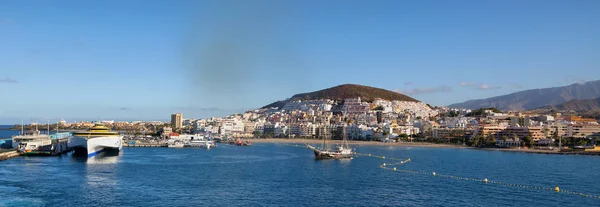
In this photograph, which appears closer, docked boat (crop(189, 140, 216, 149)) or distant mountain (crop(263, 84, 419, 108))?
docked boat (crop(189, 140, 216, 149))

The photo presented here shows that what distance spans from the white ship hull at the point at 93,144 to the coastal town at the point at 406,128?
803 inches

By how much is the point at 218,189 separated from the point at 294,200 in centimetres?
385

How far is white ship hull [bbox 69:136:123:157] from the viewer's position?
37.3 metres

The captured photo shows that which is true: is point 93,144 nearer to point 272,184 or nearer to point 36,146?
point 36,146

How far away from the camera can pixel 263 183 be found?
77.4ft

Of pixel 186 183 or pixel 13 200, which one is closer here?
pixel 13 200

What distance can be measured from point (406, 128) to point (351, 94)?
57.7 metres

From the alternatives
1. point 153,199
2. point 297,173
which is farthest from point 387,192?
point 153,199

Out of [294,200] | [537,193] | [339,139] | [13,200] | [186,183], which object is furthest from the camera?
[339,139]

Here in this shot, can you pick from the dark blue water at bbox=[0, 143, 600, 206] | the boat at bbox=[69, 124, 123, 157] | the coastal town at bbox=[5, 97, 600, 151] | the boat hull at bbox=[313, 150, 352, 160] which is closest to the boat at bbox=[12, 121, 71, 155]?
the boat at bbox=[69, 124, 123, 157]

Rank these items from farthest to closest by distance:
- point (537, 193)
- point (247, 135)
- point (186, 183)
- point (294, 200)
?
point (247, 135) < point (186, 183) < point (537, 193) < point (294, 200)

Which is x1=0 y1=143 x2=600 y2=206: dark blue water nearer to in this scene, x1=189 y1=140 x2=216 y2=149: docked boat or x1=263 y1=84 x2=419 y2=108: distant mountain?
x1=189 y1=140 x2=216 y2=149: docked boat

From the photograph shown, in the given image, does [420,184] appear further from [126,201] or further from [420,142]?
[420,142]

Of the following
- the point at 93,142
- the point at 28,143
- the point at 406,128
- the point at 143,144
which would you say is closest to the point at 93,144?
the point at 93,142
